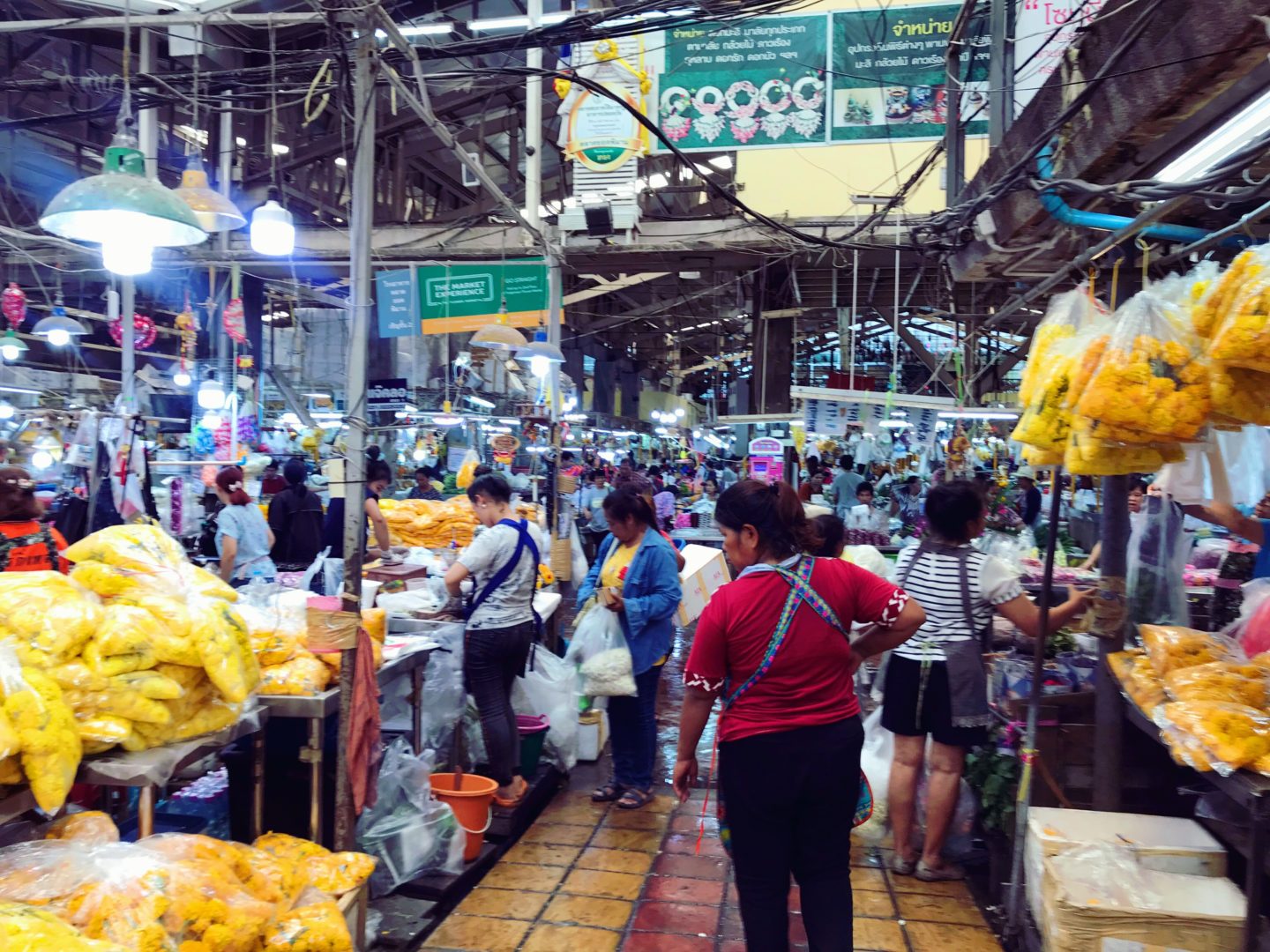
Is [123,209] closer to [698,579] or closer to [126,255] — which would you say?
[126,255]

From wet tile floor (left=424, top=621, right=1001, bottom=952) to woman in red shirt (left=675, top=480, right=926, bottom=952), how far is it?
37.3 inches

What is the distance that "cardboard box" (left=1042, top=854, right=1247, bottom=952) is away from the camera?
263 cm

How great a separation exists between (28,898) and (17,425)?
7476mm

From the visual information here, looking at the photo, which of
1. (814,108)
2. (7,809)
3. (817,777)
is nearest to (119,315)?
(814,108)

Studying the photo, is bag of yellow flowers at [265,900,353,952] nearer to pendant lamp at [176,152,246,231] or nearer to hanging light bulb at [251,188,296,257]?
pendant lamp at [176,152,246,231]

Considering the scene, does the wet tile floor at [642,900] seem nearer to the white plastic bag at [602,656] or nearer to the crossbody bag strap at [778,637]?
the white plastic bag at [602,656]

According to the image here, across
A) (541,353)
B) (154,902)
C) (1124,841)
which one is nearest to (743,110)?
(541,353)

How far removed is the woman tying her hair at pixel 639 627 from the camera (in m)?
4.81

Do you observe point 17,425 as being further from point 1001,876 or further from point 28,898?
point 1001,876

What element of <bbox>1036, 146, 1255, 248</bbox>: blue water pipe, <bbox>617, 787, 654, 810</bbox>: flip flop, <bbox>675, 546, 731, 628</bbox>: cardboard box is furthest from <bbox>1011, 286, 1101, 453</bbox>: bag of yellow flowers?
<bbox>617, 787, 654, 810</bbox>: flip flop

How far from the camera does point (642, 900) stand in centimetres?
376

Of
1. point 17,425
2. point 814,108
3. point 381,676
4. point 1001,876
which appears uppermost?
point 814,108

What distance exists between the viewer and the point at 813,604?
2.63m

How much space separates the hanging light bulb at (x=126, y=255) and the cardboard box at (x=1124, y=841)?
4.30 m
